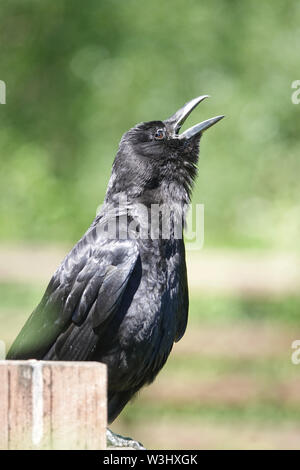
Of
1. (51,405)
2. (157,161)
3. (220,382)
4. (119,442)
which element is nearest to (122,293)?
(119,442)

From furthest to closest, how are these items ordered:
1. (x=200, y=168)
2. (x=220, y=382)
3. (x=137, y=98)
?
1. (x=137, y=98)
2. (x=200, y=168)
3. (x=220, y=382)

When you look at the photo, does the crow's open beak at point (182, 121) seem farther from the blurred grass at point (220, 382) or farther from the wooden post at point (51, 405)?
the wooden post at point (51, 405)

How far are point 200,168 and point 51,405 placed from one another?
745cm

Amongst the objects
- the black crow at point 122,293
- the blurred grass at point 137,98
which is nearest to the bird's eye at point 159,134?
the black crow at point 122,293

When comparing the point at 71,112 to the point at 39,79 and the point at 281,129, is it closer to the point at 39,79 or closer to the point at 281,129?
the point at 39,79

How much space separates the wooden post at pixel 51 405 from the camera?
189 centimetres

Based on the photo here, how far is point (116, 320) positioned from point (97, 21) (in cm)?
838

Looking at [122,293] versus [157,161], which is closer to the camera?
[122,293]

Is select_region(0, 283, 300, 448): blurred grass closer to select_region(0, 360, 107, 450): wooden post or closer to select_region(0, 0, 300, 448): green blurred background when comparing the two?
select_region(0, 0, 300, 448): green blurred background

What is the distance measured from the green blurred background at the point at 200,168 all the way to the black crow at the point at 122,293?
210cm

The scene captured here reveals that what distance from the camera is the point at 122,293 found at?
340 centimetres

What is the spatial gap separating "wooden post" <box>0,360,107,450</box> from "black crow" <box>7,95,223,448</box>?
1.24 meters

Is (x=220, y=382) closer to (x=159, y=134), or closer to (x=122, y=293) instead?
(x=159, y=134)

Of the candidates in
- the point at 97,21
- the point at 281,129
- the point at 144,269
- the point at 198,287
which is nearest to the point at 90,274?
the point at 144,269
